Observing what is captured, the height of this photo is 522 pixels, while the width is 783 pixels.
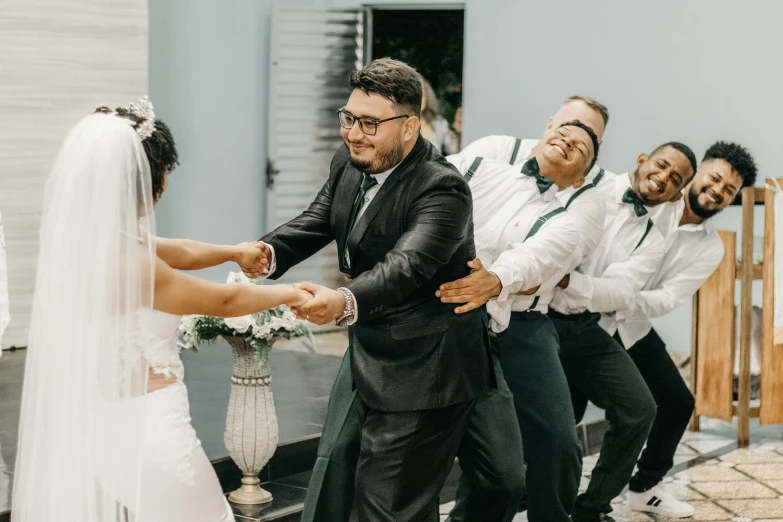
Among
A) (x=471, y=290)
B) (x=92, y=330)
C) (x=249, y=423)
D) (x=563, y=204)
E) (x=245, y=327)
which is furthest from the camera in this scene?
(x=249, y=423)

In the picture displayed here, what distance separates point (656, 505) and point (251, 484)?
1.80m

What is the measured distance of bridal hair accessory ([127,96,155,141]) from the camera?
2.70 meters

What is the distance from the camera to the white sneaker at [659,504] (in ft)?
16.0

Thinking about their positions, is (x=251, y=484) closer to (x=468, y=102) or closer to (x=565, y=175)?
(x=565, y=175)

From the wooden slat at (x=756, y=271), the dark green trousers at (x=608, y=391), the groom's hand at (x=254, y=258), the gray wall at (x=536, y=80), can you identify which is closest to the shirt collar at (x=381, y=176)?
the groom's hand at (x=254, y=258)

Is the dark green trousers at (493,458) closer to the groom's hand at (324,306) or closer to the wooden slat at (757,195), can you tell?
the groom's hand at (324,306)

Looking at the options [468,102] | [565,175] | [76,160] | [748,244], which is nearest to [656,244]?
[565,175]

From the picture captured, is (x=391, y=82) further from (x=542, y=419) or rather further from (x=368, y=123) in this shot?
(x=542, y=419)

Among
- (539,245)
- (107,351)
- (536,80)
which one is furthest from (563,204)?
(536,80)

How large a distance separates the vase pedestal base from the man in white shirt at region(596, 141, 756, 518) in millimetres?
1440

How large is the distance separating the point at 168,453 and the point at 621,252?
252cm

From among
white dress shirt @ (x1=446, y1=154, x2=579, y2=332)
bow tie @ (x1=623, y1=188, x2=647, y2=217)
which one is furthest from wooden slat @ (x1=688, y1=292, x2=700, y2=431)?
white dress shirt @ (x1=446, y1=154, x2=579, y2=332)

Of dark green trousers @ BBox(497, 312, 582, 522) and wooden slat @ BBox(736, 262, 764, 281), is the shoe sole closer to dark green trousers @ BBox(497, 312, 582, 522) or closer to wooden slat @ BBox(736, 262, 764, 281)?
dark green trousers @ BBox(497, 312, 582, 522)

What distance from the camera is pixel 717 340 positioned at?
632 centimetres
